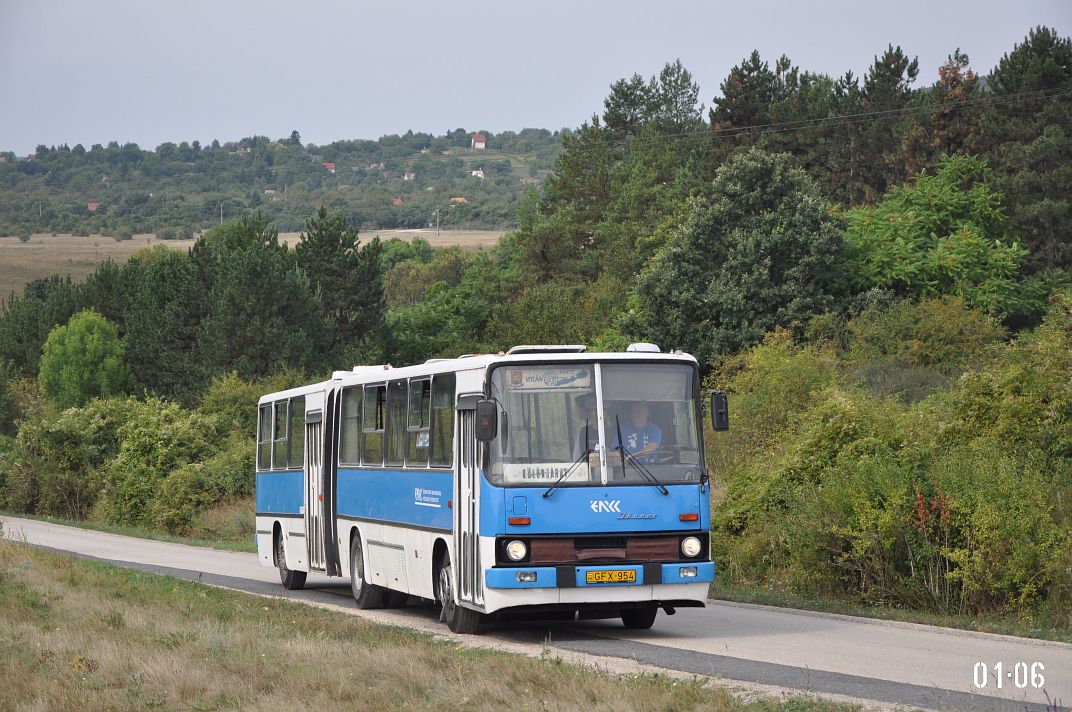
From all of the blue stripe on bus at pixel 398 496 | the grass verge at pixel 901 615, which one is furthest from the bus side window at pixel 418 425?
the grass verge at pixel 901 615

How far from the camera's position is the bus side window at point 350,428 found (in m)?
20.7

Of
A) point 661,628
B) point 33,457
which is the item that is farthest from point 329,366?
point 661,628

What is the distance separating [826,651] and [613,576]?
231 centimetres

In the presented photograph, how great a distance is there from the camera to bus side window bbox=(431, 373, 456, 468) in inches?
666

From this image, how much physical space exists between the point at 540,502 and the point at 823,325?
3879cm

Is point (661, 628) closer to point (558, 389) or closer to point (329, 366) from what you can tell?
point (558, 389)

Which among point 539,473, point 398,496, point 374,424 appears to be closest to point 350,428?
point 374,424

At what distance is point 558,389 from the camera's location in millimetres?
15945

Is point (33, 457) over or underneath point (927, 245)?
underneath

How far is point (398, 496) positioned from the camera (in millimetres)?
18656

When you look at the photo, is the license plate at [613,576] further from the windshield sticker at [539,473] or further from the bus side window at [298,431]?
the bus side window at [298,431]

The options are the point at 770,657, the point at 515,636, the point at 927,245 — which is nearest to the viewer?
the point at 770,657
